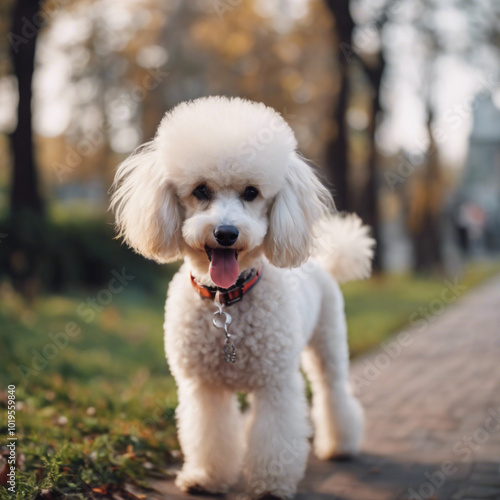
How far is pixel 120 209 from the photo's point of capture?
3848mm

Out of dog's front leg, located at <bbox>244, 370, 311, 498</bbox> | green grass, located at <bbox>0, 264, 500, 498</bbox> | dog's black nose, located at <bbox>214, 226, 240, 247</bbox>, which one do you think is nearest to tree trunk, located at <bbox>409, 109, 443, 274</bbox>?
green grass, located at <bbox>0, 264, 500, 498</bbox>

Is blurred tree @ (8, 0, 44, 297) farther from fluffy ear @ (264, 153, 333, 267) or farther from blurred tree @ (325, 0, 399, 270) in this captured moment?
fluffy ear @ (264, 153, 333, 267)

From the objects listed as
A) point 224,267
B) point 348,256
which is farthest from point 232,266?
point 348,256

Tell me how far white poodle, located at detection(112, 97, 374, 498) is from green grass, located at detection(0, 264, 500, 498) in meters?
0.54

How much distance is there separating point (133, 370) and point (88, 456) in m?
3.18

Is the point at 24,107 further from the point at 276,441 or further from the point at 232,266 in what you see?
the point at 276,441

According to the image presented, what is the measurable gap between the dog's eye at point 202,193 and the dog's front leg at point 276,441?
976 millimetres

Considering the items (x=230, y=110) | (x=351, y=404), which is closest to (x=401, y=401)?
(x=351, y=404)

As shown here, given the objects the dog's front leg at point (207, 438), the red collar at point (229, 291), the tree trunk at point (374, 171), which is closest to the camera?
the red collar at point (229, 291)

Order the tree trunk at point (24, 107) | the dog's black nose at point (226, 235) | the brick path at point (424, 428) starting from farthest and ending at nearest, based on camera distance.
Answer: the tree trunk at point (24, 107) < the brick path at point (424, 428) < the dog's black nose at point (226, 235)

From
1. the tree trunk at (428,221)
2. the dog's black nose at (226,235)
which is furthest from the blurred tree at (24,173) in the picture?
the tree trunk at (428,221)

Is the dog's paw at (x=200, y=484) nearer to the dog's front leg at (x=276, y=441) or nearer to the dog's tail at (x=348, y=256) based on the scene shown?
the dog's front leg at (x=276, y=441)

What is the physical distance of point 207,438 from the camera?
3531 mm

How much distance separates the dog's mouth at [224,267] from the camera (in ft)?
10.2
